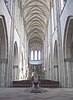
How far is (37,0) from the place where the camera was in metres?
24.6

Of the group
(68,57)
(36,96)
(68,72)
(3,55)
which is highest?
(3,55)

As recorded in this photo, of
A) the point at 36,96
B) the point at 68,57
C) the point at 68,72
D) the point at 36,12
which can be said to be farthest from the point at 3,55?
the point at 36,12

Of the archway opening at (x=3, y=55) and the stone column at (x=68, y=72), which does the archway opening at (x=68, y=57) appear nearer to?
the stone column at (x=68, y=72)

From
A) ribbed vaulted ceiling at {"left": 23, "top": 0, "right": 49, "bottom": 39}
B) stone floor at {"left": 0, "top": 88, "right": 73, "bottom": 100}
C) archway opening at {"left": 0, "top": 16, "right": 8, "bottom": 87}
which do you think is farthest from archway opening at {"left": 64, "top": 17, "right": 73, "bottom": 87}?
ribbed vaulted ceiling at {"left": 23, "top": 0, "right": 49, "bottom": 39}

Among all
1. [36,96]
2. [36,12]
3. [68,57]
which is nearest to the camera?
[36,96]

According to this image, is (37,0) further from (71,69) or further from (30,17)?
(71,69)

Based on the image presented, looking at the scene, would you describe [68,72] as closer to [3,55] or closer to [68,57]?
[68,57]

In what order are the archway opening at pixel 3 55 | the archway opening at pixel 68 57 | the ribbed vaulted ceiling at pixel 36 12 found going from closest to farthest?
the archway opening at pixel 3 55, the archway opening at pixel 68 57, the ribbed vaulted ceiling at pixel 36 12

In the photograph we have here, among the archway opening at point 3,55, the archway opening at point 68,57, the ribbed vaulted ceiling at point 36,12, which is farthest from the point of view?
the ribbed vaulted ceiling at point 36,12

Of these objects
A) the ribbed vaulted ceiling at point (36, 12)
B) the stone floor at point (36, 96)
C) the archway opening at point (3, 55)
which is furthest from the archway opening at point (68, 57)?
the ribbed vaulted ceiling at point (36, 12)

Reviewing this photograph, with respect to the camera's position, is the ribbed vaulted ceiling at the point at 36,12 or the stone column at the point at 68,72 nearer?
the stone column at the point at 68,72

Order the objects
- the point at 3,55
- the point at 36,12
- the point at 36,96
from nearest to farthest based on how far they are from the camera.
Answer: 1. the point at 36,96
2. the point at 3,55
3. the point at 36,12

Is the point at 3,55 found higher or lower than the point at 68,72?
higher

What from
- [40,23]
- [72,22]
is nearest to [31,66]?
[40,23]
